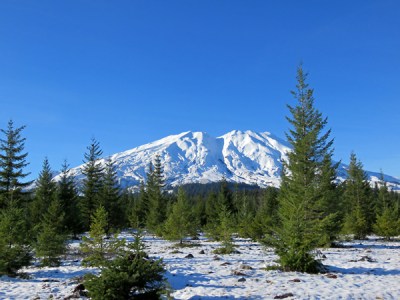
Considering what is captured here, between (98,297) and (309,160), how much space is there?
21.9 m

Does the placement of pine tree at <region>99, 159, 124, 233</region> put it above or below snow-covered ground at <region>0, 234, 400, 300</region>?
above

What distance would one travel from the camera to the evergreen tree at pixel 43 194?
37750 millimetres

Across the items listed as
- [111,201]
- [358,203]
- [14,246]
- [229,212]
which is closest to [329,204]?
[229,212]

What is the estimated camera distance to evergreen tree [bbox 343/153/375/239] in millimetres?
33125

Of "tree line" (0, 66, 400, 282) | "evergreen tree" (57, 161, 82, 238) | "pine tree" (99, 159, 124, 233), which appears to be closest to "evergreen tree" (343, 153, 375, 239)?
"tree line" (0, 66, 400, 282)

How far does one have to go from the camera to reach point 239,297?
1029cm

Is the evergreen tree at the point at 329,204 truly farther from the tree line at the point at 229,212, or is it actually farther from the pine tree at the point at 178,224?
the pine tree at the point at 178,224

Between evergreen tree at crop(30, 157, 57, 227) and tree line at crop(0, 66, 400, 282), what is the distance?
110mm

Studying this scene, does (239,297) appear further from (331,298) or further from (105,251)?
(105,251)

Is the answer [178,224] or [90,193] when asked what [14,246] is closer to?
[178,224]

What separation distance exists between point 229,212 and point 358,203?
23375mm

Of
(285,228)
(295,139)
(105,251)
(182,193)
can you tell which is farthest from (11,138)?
(285,228)

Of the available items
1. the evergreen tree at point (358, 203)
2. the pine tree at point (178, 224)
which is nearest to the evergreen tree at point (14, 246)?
the pine tree at point (178, 224)

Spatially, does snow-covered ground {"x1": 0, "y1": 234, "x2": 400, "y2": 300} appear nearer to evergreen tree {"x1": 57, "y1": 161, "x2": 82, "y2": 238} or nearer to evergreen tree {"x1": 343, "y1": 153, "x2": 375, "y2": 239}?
evergreen tree {"x1": 343, "y1": 153, "x2": 375, "y2": 239}
